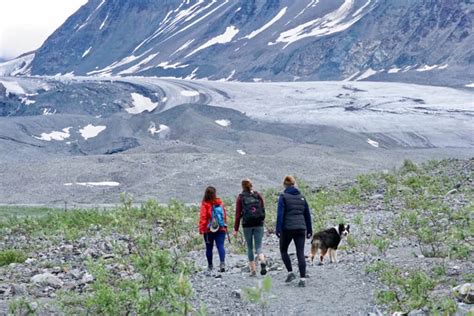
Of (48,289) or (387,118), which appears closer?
(48,289)

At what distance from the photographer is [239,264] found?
1017cm

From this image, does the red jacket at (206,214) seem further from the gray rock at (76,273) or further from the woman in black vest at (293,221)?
the gray rock at (76,273)

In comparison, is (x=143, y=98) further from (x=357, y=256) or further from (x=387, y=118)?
(x=357, y=256)

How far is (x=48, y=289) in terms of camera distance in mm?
8703

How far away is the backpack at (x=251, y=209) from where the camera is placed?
9.01 meters

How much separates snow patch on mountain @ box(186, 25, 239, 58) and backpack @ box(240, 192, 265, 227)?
368 ft

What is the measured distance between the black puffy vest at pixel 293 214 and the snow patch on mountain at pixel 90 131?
42.4 meters

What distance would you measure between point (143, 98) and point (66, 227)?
180 feet

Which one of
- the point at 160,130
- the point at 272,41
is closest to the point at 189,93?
the point at 160,130

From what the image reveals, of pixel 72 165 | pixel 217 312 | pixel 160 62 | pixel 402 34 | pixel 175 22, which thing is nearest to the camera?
pixel 217 312

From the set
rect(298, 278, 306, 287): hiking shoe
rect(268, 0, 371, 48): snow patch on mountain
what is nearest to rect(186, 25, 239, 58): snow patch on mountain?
rect(268, 0, 371, 48): snow patch on mountain

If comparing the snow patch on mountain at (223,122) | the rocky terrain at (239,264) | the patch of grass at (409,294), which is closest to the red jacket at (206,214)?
the rocky terrain at (239,264)

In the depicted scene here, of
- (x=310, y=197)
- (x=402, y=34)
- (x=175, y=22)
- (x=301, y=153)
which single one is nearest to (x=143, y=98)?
(x=301, y=153)

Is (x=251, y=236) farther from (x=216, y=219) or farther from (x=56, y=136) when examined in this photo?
(x=56, y=136)
